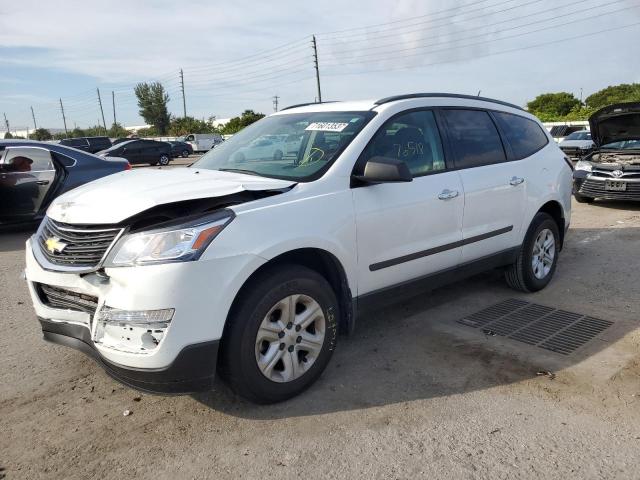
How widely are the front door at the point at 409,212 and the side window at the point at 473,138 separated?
0.21 metres

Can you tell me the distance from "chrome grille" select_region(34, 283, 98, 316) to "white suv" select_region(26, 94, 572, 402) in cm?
1

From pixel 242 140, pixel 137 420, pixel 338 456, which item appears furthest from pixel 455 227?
pixel 137 420

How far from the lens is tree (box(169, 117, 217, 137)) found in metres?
66.7

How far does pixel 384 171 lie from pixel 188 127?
68184 mm

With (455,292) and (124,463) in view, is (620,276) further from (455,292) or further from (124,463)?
(124,463)

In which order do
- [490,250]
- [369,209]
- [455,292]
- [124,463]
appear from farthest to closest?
1. [455,292]
2. [490,250]
3. [369,209]
4. [124,463]

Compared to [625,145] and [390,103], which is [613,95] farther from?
[390,103]

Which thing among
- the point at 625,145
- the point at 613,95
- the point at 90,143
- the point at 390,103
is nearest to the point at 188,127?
the point at 90,143

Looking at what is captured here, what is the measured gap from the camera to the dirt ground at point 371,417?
2553mm

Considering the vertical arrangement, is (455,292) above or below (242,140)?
below

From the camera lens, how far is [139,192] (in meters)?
2.94

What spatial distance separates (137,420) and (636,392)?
2.91m

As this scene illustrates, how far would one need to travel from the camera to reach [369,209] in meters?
3.40

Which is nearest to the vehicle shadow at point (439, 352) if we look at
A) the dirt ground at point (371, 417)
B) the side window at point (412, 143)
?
the dirt ground at point (371, 417)
